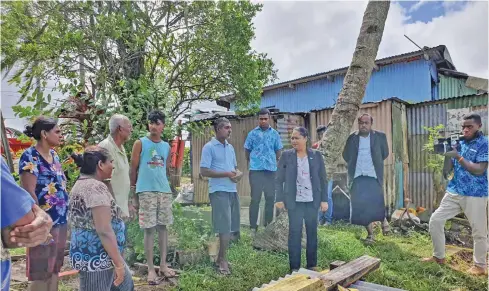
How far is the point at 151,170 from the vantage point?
3.88 meters

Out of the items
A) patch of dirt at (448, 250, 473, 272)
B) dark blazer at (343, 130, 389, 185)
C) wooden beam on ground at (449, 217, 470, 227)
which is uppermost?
dark blazer at (343, 130, 389, 185)

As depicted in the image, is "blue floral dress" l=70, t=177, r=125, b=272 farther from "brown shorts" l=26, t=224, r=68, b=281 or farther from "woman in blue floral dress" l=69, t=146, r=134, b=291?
"brown shorts" l=26, t=224, r=68, b=281

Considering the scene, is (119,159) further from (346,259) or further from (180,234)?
(346,259)

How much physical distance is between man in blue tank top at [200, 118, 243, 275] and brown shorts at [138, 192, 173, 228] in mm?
541

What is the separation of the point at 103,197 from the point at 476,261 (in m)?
4.25

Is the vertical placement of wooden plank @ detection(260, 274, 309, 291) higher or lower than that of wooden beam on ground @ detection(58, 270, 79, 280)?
higher

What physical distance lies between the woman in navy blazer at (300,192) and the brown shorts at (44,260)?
228 cm

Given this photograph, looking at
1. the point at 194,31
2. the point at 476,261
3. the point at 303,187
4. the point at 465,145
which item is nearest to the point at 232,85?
the point at 194,31

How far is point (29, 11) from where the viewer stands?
6.56 meters

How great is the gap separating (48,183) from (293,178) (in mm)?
2452

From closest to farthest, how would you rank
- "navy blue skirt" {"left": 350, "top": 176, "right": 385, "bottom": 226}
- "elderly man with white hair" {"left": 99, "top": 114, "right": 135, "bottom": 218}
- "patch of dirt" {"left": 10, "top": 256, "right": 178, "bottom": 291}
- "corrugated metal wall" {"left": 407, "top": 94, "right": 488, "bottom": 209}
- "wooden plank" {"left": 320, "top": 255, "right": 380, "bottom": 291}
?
"wooden plank" {"left": 320, "top": 255, "right": 380, "bottom": 291}, "elderly man with white hair" {"left": 99, "top": 114, "right": 135, "bottom": 218}, "patch of dirt" {"left": 10, "top": 256, "right": 178, "bottom": 291}, "navy blue skirt" {"left": 350, "top": 176, "right": 385, "bottom": 226}, "corrugated metal wall" {"left": 407, "top": 94, "right": 488, "bottom": 209}

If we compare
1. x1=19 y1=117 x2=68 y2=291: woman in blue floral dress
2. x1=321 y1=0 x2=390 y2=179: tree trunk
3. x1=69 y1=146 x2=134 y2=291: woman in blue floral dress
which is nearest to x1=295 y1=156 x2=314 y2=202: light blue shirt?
x1=321 y1=0 x2=390 y2=179: tree trunk

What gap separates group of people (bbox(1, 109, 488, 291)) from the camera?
242 centimetres

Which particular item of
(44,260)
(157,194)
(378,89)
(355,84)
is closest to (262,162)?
(355,84)
